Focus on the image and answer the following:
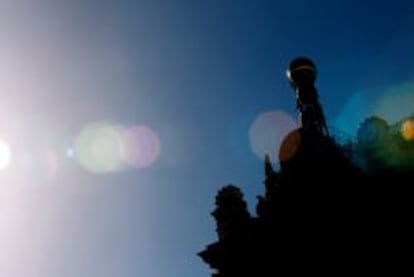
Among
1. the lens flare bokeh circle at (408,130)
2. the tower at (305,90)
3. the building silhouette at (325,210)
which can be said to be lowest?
the building silhouette at (325,210)

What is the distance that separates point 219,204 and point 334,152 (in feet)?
27.0

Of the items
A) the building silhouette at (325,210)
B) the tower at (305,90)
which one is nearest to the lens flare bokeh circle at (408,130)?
the building silhouette at (325,210)

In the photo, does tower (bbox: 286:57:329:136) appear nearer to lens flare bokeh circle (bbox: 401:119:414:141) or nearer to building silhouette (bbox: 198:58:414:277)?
building silhouette (bbox: 198:58:414:277)

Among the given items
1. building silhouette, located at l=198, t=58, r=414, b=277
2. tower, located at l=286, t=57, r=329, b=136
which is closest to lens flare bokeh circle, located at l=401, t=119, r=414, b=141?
building silhouette, located at l=198, t=58, r=414, b=277

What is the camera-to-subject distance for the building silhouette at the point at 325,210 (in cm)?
3981

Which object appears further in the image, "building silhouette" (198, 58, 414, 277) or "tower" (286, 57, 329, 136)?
"tower" (286, 57, 329, 136)

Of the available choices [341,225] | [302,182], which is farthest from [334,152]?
[341,225]

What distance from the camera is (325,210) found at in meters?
41.8

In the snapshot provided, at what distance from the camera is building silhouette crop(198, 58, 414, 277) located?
39812mm

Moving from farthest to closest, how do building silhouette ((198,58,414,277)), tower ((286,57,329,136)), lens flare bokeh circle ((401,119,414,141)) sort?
tower ((286,57,329,136)) → lens flare bokeh circle ((401,119,414,141)) → building silhouette ((198,58,414,277))

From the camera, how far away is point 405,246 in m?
39.0

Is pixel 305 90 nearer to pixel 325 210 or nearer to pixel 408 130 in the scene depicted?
pixel 408 130

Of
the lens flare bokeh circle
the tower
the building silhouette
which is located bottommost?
the building silhouette

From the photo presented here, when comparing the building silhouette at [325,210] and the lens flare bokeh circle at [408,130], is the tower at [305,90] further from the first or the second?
the lens flare bokeh circle at [408,130]
